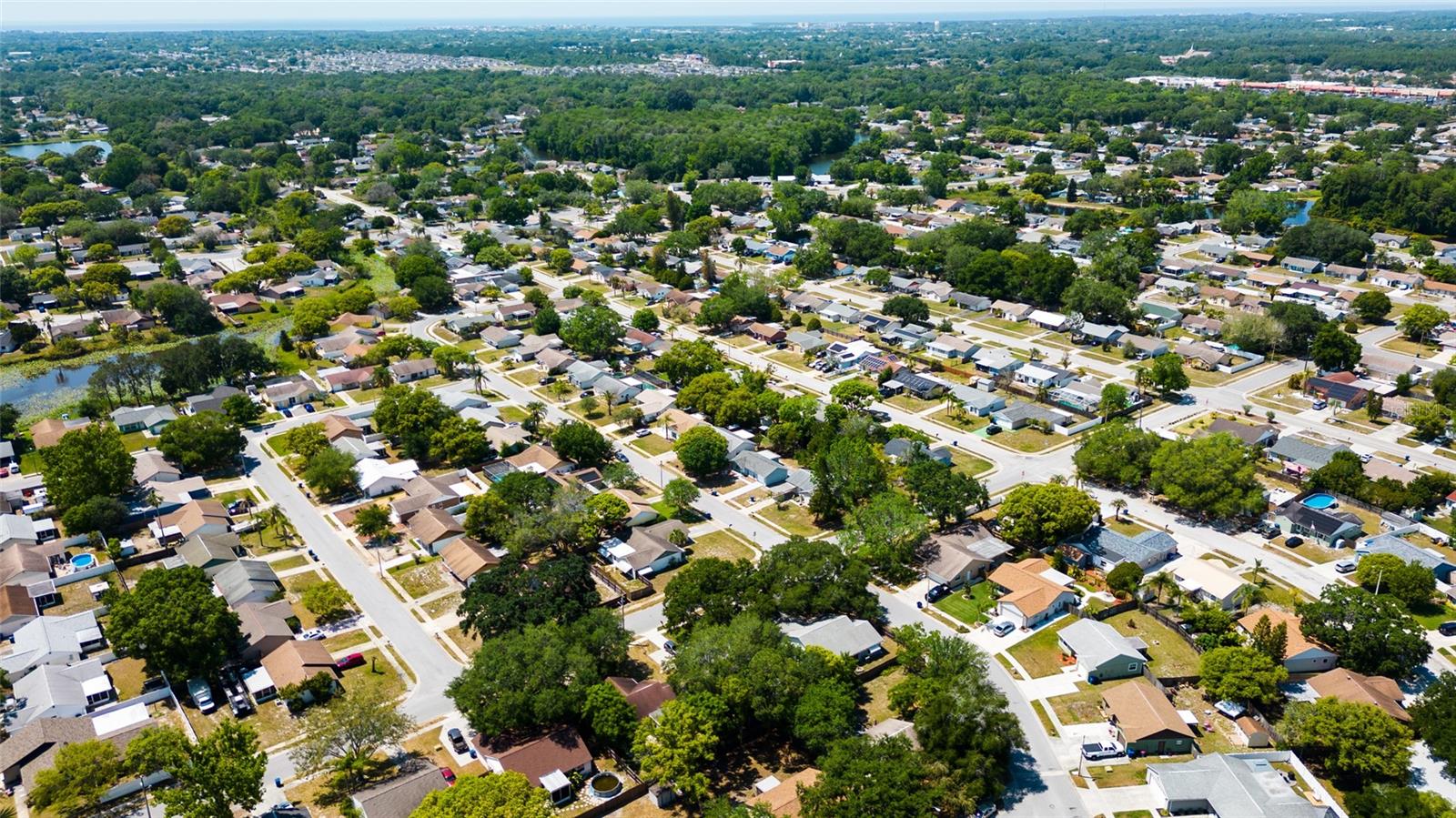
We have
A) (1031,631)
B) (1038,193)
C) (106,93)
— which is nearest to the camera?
(1031,631)

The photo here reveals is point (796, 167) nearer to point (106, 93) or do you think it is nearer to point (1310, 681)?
point (1310, 681)

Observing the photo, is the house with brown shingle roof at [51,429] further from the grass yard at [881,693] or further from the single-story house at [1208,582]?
the single-story house at [1208,582]

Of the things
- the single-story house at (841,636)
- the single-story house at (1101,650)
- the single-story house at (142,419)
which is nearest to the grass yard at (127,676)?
the single-story house at (142,419)

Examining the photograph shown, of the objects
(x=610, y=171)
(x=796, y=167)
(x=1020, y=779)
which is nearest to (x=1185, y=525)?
(x=1020, y=779)

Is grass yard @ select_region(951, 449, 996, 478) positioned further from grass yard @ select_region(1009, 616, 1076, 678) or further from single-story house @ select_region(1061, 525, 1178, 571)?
grass yard @ select_region(1009, 616, 1076, 678)

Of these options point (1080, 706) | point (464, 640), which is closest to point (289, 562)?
point (464, 640)
